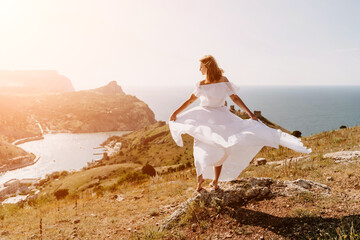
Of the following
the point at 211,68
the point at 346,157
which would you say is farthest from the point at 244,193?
the point at 346,157

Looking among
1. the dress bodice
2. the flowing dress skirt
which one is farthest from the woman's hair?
the flowing dress skirt

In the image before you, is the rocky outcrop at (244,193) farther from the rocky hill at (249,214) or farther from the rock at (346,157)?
the rock at (346,157)

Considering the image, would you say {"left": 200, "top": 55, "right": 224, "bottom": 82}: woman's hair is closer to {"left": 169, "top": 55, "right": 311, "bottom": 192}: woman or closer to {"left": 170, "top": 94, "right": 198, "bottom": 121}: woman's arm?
{"left": 169, "top": 55, "right": 311, "bottom": 192}: woman

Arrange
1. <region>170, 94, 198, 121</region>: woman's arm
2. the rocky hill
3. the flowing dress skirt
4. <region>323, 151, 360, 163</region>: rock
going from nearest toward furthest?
the rocky hill < the flowing dress skirt < <region>170, 94, 198, 121</region>: woman's arm < <region>323, 151, 360, 163</region>: rock

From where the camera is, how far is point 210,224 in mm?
5516

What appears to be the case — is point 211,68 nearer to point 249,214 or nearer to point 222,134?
point 222,134

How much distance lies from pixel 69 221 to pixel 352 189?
32.3 feet

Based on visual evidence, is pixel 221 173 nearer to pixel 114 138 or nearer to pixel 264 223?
pixel 264 223

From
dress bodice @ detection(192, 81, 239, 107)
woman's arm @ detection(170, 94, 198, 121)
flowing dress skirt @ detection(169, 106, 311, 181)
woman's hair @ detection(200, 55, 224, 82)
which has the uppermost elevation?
woman's hair @ detection(200, 55, 224, 82)

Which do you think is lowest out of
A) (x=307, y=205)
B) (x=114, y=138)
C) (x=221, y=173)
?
(x=114, y=138)

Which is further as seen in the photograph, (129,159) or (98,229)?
(129,159)

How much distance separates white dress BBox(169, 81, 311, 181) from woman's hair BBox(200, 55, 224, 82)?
7.3 inches

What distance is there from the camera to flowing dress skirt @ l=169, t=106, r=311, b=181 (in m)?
5.33

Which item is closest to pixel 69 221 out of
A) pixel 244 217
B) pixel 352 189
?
pixel 244 217
